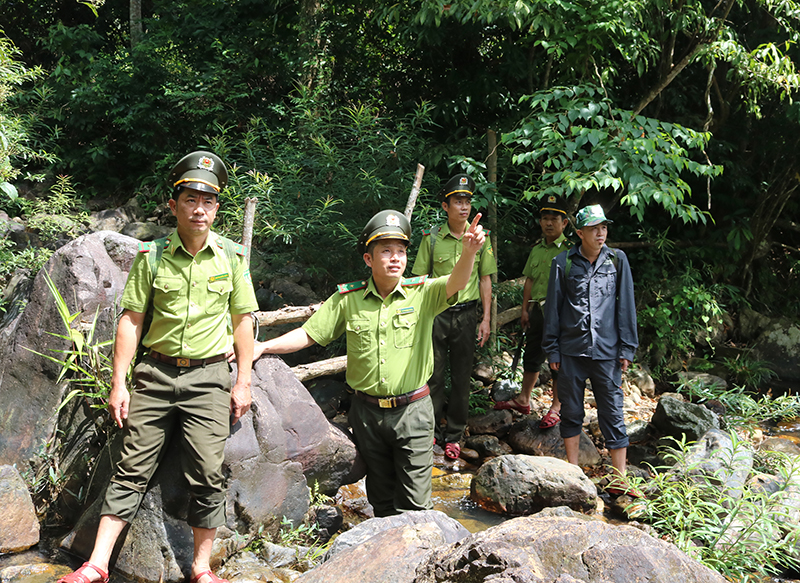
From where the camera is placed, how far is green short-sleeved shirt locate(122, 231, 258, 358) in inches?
124

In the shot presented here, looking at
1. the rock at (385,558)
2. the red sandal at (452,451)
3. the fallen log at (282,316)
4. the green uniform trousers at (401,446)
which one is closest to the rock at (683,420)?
the red sandal at (452,451)

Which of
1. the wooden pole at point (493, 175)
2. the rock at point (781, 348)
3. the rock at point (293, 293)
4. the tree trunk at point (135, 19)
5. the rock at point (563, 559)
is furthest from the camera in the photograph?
the tree trunk at point (135, 19)

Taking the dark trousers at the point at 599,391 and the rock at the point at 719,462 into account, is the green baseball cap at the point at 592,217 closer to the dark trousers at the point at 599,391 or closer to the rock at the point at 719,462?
the dark trousers at the point at 599,391

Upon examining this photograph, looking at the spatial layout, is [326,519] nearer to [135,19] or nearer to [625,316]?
[625,316]

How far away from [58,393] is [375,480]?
214 cm

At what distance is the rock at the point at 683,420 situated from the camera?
18.3 feet

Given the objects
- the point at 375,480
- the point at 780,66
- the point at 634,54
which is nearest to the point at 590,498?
the point at 375,480

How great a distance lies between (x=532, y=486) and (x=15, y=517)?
128 inches

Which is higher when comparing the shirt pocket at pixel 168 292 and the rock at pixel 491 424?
the shirt pocket at pixel 168 292

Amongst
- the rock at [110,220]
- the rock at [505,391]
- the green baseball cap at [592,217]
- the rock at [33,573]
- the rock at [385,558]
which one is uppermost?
the rock at [110,220]

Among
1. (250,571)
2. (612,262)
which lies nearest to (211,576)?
(250,571)

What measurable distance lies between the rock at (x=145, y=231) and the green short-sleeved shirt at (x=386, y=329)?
217 inches

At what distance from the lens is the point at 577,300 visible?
4.76 meters

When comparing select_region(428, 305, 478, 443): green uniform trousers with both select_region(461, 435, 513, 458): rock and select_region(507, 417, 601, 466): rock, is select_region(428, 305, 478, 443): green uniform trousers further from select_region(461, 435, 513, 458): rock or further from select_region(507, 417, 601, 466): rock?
select_region(507, 417, 601, 466): rock
